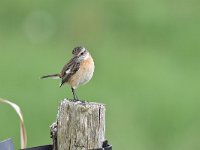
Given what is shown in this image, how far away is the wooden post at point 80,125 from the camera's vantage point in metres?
7.90

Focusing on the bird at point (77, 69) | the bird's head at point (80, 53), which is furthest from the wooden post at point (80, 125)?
the bird's head at point (80, 53)

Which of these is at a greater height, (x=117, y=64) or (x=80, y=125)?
(x=117, y=64)

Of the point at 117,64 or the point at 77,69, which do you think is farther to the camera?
the point at 117,64

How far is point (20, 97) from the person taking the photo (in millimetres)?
16344

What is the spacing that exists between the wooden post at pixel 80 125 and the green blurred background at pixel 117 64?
672 cm

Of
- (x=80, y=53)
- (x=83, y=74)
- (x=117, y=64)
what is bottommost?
(x=83, y=74)

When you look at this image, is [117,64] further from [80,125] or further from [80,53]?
[80,125]

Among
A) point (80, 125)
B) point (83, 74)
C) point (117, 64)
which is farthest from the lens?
point (117, 64)

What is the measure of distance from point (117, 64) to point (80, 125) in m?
10.6

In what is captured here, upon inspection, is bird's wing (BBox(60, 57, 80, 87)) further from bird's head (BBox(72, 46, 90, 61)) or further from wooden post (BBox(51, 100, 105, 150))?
wooden post (BBox(51, 100, 105, 150))

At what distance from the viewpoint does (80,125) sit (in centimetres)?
789

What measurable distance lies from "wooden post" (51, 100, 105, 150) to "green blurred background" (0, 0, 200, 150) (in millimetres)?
6719

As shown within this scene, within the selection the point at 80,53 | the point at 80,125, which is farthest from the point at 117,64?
the point at 80,125

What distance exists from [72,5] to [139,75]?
12.5 feet
